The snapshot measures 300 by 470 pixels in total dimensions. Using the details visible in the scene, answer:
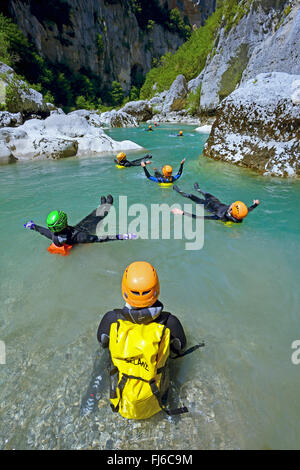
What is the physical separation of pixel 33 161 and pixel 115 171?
221 inches

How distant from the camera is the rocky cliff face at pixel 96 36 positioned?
132ft

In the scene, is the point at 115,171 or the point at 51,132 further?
the point at 51,132

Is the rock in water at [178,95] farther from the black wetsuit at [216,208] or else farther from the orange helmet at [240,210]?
the orange helmet at [240,210]

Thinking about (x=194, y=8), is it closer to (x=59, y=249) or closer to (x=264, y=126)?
(x=264, y=126)

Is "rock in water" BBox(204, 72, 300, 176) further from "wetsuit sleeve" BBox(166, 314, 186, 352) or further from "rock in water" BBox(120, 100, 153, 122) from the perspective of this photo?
"rock in water" BBox(120, 100, 153, 122)

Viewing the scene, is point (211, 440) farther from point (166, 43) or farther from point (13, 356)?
point (166, 43)

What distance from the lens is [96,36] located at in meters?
52.2

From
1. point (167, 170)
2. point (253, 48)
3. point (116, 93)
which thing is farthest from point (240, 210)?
point (116, 93)

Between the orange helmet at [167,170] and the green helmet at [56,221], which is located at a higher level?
the orange helmet at [167,170]

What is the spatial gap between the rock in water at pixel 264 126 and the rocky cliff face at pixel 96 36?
143 ft

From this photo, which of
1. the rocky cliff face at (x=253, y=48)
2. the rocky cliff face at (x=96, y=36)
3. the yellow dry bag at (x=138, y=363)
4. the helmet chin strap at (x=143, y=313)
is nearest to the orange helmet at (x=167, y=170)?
the helmet chin strap at (x=143, y=313)

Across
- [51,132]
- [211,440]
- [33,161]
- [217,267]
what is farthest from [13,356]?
[51,132]

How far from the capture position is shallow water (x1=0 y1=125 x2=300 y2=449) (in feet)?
7.16
